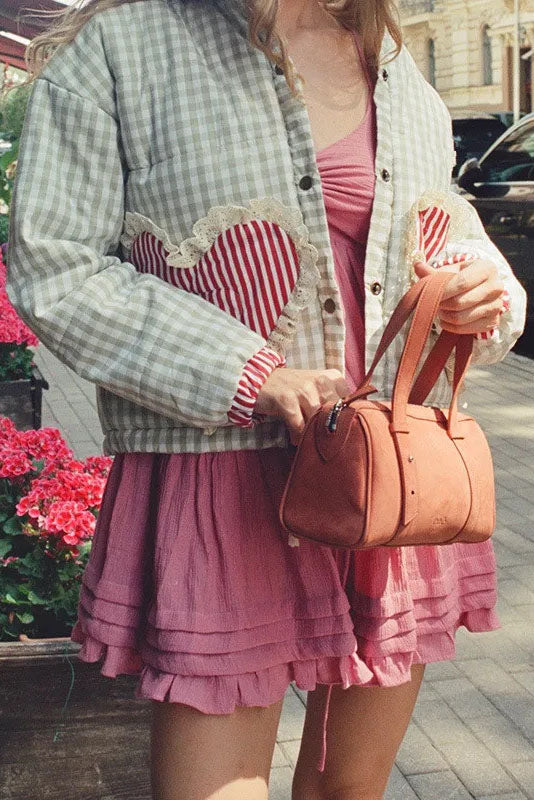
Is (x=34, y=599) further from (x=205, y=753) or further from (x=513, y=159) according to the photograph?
(x=513, y=159)

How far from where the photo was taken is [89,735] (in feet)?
8.42

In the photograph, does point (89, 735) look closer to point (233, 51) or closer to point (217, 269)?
point (217, 269)

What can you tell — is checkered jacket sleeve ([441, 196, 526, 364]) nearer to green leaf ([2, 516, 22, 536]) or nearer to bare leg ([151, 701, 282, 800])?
bare leg ([151, 701, 282, 800])

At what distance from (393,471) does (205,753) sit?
0.48 metres

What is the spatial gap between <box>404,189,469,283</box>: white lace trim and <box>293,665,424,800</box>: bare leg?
655 millimetres

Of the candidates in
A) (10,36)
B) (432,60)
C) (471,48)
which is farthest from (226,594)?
(432,60)

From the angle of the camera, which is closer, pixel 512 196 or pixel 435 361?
pixel 435 361

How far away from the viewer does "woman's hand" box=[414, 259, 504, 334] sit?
5.86ft

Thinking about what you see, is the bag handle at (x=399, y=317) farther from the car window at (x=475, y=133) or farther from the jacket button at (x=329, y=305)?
the car window at (x=475, y=133)

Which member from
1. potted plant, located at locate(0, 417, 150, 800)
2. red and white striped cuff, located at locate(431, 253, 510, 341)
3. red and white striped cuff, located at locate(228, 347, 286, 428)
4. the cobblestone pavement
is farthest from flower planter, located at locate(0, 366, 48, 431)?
red and white striped cuff, located at locate(228, 347, 286, 428)

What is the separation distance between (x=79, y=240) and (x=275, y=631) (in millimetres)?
628

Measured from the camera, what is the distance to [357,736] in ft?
6.54

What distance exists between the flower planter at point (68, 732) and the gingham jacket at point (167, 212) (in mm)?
816

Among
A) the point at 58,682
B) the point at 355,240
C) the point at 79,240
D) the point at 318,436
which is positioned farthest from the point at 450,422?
the point at 58,682
